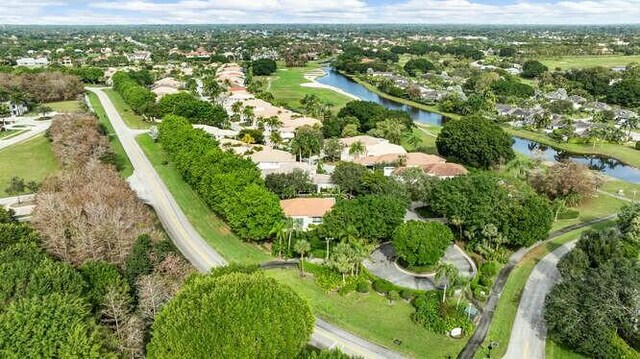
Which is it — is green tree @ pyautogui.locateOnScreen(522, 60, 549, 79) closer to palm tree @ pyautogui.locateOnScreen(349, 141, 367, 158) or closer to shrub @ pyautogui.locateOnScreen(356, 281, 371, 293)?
palm tree @ pyautogui.locateOnScreen(349, 141, 367, 158)

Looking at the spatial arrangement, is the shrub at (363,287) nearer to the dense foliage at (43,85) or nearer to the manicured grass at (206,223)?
the manicured grass at (206,223)

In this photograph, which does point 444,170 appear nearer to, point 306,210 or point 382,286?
point 306,210

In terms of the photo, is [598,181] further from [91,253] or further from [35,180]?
[35,180]

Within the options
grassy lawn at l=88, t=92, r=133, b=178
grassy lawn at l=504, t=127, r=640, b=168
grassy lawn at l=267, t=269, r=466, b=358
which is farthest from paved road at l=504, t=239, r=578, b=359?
grassy lawn at l=88, t=92, r=133, b=178

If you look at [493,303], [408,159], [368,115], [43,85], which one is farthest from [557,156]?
[43,85]

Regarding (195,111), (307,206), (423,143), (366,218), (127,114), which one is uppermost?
(195,111)

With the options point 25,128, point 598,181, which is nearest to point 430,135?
point 598,181
